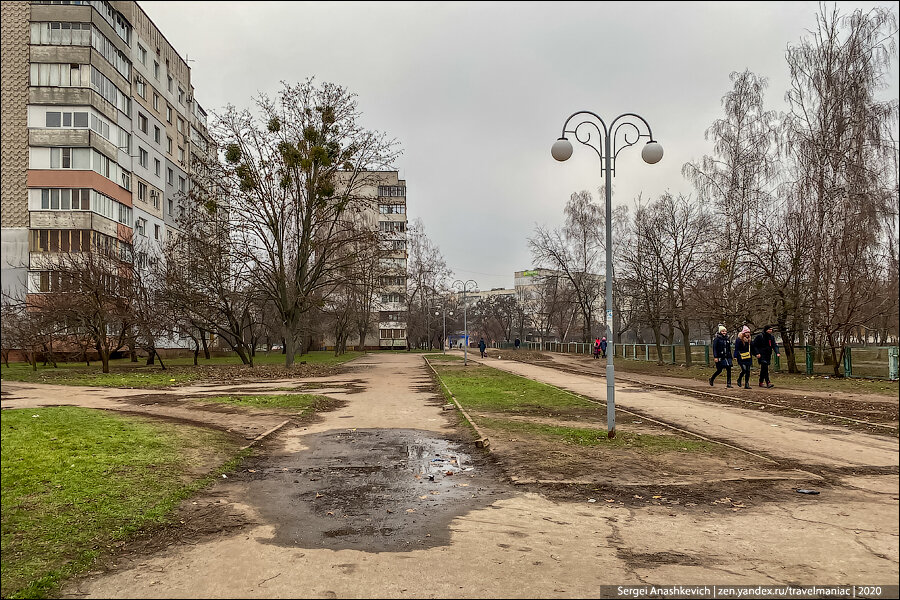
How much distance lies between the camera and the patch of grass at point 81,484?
5.06 metres

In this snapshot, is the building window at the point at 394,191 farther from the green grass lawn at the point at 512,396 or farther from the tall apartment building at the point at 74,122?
the green grass lawn at the point at 512,396

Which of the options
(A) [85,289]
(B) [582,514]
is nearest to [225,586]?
(B) [582,514]

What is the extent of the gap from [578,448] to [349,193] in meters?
27.9

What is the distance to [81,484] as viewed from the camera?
7090mm

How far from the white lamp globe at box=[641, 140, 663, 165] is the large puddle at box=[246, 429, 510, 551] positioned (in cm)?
619

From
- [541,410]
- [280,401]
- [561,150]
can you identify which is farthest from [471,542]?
[280,401]

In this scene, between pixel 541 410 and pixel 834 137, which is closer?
pixel 541 410

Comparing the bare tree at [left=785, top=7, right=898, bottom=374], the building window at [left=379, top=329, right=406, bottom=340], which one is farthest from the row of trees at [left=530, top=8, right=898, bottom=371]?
the building window at [left=379, top=329, right=406, bottom=340]

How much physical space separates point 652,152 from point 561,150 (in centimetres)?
166

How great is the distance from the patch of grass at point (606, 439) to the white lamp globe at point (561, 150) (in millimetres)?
5148

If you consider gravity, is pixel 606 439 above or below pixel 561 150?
below

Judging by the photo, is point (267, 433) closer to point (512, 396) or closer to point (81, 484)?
point (81, 484)

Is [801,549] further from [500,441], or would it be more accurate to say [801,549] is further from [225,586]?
[500,441]

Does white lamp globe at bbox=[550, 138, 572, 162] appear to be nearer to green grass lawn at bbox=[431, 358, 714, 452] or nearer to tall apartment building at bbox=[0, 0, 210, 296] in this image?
green grass lawn at bbox=[431, 358, 714, 452]
